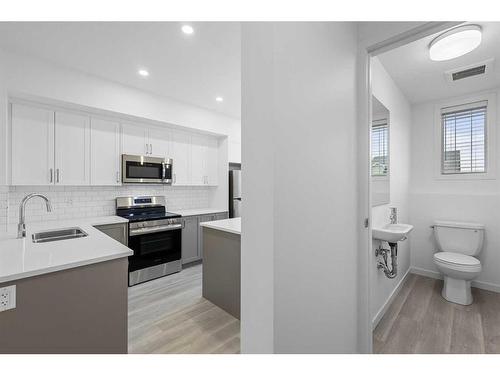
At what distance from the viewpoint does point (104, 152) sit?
293 cm

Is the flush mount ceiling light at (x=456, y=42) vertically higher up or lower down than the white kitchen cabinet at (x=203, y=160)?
higher up

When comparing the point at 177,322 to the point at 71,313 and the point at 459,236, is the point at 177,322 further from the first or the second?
the point at 459,236

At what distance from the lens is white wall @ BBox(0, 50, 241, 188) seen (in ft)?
7.11

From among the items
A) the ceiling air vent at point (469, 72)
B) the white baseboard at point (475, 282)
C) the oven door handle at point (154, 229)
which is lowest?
the white baseboard at point (475, 282)

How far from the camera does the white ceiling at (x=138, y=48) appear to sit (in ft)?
6.02

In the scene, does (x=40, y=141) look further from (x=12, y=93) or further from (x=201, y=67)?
(x=201, y=67)

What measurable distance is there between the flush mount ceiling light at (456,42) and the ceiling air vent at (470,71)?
0.62m

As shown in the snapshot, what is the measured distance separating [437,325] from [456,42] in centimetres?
235

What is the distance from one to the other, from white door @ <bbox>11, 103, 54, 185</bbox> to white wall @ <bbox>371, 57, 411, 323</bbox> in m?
3.42

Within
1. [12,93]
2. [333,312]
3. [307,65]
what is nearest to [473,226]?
[333,312]

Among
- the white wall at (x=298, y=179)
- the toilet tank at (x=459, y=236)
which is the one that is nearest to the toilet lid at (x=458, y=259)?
the toilet tank at (x=459, y=236)

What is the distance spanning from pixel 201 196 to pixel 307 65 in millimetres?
3582

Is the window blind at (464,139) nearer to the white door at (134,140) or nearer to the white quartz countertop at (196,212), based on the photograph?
the white quartz countertop at (196,212)

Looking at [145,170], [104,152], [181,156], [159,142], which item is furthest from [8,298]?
[181,156]
